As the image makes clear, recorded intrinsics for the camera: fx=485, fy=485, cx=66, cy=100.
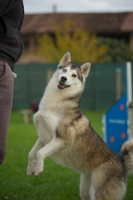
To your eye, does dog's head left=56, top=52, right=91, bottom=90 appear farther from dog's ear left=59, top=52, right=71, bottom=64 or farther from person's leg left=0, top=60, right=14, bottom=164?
person's leg left=0, top=60, right=14, bottom=164

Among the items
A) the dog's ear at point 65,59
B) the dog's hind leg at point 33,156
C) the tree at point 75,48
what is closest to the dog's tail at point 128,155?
the dog's hind leg at point 33,156

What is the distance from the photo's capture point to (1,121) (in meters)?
5.09

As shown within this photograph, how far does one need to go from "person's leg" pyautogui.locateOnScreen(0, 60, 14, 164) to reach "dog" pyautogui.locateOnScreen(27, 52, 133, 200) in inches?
26.8

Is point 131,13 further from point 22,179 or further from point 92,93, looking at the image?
point 22,179

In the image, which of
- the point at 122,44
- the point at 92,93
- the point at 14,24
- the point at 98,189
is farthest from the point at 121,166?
the point at 122,44

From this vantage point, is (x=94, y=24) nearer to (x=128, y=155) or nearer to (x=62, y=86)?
(x=62, y=86)

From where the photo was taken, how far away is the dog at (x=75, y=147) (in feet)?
18.7

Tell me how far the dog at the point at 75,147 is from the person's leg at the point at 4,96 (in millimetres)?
680

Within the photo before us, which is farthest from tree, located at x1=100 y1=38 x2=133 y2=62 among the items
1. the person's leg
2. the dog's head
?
the person's leg

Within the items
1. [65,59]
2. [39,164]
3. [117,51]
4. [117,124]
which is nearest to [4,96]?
[39,164]

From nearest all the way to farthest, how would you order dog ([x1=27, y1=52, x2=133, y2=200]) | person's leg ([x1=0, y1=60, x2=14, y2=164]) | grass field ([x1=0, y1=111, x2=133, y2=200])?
person's leg ([x1=0, y1=60, x2=14, y2=164])
dog ([x1=27, y1=52, x2=133, y2=200])
grass field ([x1=0, y1=111, x2=133, y2=200])

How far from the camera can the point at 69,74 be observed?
20.0 ft

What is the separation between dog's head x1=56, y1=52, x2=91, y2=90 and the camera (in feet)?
19.9

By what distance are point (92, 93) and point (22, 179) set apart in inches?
702
